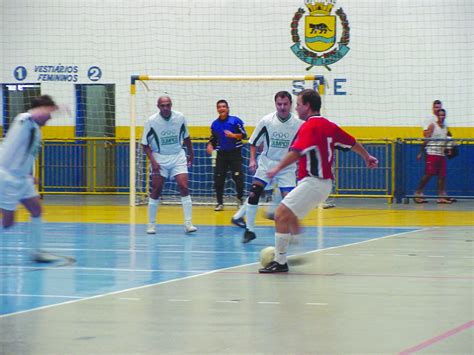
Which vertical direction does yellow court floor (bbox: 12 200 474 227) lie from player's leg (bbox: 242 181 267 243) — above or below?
below

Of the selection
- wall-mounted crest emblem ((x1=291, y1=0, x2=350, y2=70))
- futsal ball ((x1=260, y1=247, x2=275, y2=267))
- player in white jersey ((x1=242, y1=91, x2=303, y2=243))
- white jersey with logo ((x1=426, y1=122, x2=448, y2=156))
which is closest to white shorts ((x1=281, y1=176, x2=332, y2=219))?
futsal ball ((x1=260, y1=247, x2=275, y2=267))

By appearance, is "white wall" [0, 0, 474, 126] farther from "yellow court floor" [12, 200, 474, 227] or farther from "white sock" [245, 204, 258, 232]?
"white sock" [245, 204, 258, 232]

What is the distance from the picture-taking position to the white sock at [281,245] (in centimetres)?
1184

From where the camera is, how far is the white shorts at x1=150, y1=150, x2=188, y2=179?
695 inches

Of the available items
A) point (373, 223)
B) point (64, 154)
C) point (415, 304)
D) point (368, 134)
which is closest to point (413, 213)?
point (373, 223)

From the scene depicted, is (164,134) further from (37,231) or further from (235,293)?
(235,293)

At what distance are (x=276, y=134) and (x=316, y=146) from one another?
431 centimetres

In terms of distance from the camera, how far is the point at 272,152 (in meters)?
16.0

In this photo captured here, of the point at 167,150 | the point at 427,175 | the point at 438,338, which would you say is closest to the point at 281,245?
the point at 438,338

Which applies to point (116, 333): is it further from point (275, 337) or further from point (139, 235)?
point (139, 235)

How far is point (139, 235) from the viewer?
56.5 feet

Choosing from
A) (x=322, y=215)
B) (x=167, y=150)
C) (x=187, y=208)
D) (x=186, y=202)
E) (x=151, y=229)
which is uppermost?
(x=167, y=150)

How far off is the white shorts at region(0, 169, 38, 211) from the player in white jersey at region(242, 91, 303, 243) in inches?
150

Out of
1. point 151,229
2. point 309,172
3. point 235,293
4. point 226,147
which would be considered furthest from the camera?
point 226,147
